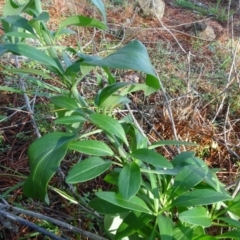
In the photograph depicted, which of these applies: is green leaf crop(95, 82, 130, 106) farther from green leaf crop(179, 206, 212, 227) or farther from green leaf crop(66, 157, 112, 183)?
green leaf crop(179, 206, 212, 227)

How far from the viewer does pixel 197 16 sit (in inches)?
161

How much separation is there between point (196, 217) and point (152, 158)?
0.53 feet

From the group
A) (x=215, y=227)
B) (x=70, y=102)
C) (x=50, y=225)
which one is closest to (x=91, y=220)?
(x=50, y=225)

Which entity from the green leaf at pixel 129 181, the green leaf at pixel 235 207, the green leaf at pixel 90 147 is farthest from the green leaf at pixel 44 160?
the green leaf at pixel 235 207

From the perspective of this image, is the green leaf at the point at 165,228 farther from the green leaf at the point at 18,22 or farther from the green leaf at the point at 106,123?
the green leaf at the point at 18,22

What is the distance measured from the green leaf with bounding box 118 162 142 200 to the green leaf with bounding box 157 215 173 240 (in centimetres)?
12

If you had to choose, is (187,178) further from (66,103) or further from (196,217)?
(66,103)

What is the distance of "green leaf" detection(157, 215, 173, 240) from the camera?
851 millimetres

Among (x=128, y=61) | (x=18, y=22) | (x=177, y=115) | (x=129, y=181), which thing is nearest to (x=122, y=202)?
(x=129, y=181)

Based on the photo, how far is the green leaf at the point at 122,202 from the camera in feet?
2.76

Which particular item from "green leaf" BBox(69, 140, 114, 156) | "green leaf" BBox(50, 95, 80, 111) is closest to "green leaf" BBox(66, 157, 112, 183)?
"green leaf" BBox(69, 140, 114, 156)

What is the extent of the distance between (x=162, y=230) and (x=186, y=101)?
1119mm

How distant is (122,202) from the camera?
852 mm

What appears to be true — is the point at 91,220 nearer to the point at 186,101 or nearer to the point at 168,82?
the point at 186,101
